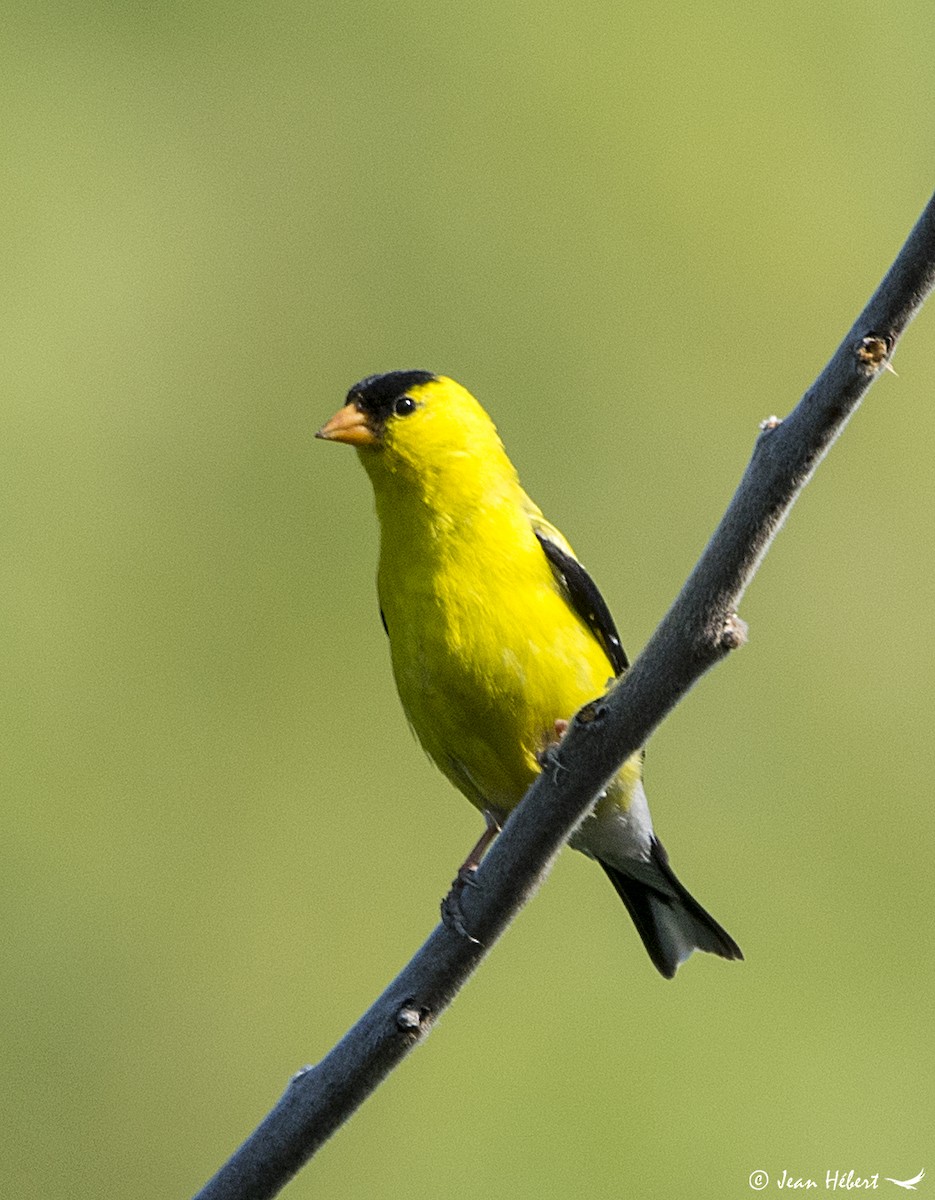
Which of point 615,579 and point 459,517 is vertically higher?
point 615,579

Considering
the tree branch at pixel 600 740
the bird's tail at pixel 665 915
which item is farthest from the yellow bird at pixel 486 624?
the tree branch at pixel 600 740

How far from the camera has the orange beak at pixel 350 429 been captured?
292 cm

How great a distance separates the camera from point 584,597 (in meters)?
2.83

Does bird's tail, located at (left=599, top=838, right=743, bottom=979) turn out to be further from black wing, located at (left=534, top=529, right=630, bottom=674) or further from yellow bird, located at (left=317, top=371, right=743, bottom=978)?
black wing, located at (left=534, top=529, right=630, bottom=674)

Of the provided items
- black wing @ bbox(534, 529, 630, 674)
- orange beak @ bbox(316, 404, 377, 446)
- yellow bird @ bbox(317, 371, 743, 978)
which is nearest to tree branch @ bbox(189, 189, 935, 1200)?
yellow bird @ bbox(317, 371, 743, 978)

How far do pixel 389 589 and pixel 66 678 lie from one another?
Result: 4.71 metres

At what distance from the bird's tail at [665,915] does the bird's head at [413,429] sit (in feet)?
2.76

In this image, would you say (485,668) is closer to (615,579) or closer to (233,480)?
(615,579)

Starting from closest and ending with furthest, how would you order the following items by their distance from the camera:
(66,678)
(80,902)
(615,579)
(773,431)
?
(773,431), (615,579), (80,902), (66,678)

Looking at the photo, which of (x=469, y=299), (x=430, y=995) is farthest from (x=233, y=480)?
(x=430, y=995)

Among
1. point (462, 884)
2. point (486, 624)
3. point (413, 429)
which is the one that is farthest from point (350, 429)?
point (462, 884)

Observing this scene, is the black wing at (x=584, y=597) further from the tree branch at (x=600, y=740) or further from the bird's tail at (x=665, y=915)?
the tree branch at (x=600, y=740)

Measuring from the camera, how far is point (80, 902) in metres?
6.50

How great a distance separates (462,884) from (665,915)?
3.55 feet
